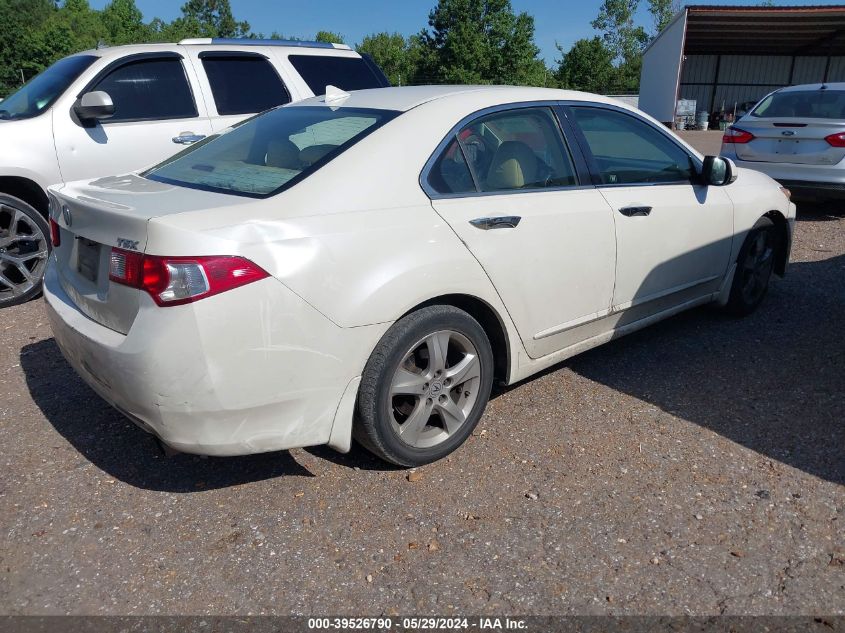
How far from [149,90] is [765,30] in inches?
1069

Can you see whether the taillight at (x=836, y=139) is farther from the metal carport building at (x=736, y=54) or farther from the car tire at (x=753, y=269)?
the metal carport building at (x=736, y=54)

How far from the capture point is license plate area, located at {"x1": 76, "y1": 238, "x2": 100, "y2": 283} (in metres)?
2.86

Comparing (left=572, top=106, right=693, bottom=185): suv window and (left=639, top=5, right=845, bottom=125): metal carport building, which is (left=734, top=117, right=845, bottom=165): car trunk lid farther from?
(left=639, top=5, right=845, bottom=125): metal carport building

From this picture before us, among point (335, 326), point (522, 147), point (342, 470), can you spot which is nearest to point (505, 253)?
point (522, 147)

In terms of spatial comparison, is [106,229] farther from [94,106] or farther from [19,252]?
[19,252]

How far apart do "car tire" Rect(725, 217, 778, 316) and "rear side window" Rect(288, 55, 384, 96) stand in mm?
3882

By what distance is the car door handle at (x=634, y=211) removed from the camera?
3.79 m

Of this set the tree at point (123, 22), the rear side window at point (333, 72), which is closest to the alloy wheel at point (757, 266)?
the rear side window at point (333, 72)

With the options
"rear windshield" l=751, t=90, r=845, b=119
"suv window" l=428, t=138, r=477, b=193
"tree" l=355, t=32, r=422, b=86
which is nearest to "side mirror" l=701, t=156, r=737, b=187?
"suv window" l=428, t=138, r=477, b=193

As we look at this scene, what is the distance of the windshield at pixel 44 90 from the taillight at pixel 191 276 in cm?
375

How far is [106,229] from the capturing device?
274cm

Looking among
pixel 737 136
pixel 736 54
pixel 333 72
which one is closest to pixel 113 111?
pixel 333 72

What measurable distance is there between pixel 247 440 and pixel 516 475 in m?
1.24

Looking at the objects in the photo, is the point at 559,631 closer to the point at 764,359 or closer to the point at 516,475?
the point at 516,475
